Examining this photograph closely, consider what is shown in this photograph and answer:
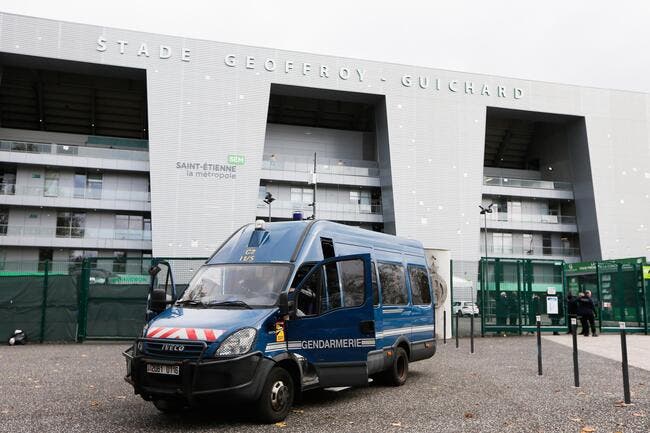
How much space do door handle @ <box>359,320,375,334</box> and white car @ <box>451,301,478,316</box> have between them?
1142cm

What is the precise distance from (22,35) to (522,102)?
146ft

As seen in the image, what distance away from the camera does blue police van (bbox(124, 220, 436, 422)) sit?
6.44 metres

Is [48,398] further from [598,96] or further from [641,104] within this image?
[641,104]

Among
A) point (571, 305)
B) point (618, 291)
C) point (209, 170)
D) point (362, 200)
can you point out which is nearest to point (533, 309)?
point (571, 305)

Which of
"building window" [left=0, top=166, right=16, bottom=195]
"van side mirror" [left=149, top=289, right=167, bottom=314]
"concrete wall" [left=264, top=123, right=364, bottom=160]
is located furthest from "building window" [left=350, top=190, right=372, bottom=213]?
"van side mirror" [left=149, top=289, right=167, bottom=314]

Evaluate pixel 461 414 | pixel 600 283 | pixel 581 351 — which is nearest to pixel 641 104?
pixel 600 283

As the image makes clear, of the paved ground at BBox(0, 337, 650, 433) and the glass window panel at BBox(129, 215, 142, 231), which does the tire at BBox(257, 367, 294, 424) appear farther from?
the glass window panel at BBox(129, 215, 142, 231)

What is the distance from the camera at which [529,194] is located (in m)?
58.4

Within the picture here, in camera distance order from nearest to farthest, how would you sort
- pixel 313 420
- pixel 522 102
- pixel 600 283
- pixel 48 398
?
1. pixel 313 420
2. pixel 48 398
3. pixel 600 283
4. pixel 522 102

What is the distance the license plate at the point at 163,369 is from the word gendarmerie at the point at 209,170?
139 feet

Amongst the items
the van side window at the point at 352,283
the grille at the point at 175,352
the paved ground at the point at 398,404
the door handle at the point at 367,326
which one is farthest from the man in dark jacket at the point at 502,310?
the grille at the point at 175,352

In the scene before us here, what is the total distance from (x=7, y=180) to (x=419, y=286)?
46206 mm

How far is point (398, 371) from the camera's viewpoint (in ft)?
32.1

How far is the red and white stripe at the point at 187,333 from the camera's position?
6484 millimetres
